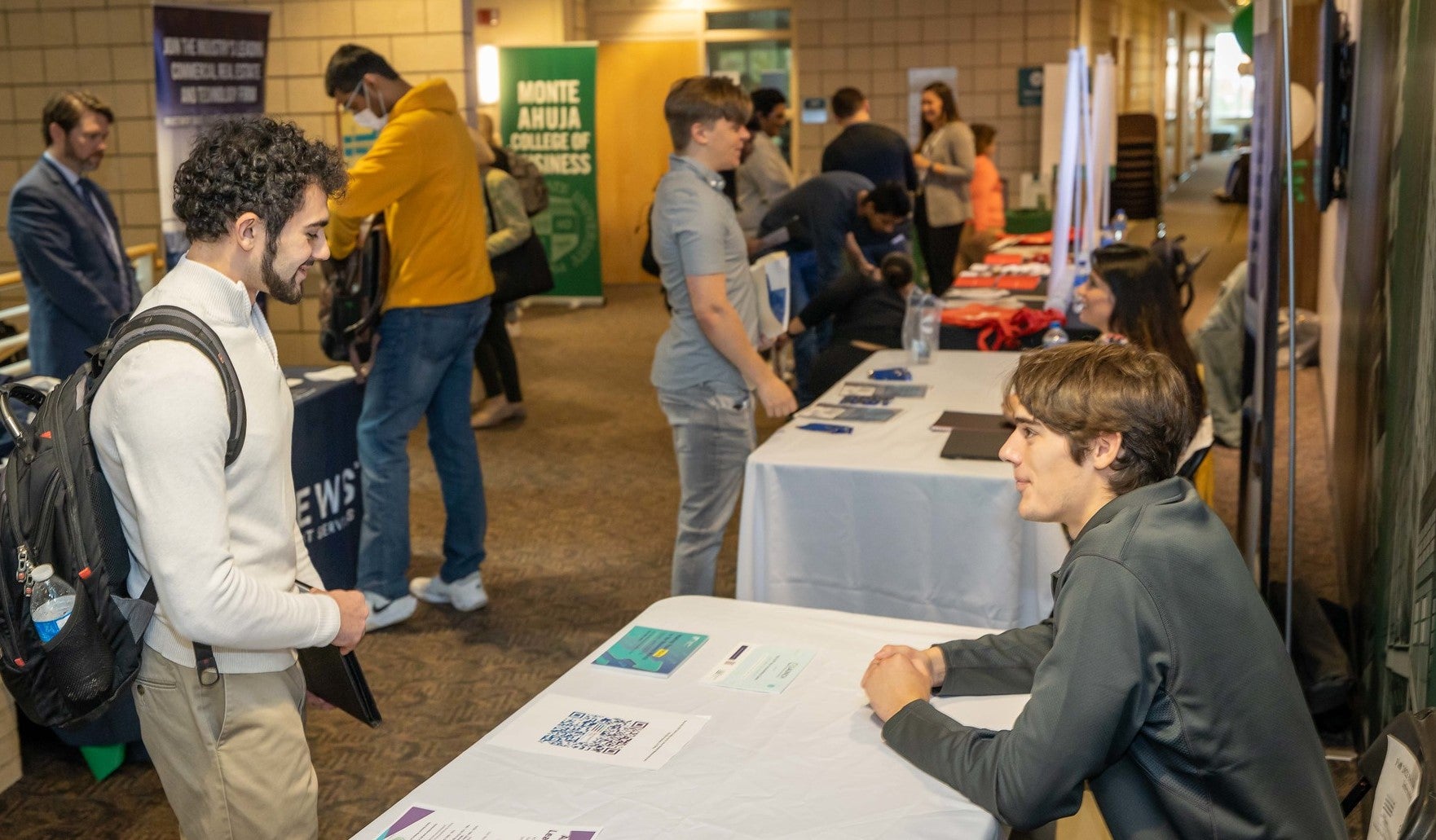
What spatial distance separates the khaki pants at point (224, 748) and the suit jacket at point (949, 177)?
21.4 ft

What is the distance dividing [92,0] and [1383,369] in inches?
237

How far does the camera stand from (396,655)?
11.6ft

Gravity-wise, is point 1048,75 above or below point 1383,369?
above

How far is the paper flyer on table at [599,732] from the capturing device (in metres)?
1.50

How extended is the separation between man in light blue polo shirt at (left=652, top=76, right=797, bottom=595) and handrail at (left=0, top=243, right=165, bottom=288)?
8.43 ft

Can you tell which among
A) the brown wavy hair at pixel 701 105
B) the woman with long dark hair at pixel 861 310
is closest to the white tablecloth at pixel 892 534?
the brown wavy hair at pixel 701 105

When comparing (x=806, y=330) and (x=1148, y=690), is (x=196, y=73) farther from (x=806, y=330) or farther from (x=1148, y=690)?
(x=1148, y=690)

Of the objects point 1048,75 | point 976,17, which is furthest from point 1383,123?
point 976,17

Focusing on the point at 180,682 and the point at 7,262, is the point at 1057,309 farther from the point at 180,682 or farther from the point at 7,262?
the point at 7,262

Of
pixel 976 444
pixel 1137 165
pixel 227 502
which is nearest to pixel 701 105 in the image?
pixel 976 444

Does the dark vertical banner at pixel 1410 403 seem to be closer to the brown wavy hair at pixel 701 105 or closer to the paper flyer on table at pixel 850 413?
the paper flyer on table at pixel 850 413

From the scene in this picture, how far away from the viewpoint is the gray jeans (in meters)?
3.11

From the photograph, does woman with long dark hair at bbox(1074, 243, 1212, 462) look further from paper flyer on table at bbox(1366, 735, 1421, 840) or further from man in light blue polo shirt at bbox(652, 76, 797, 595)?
paper flyer on table at bbox(1366, 735, 1421, 840)

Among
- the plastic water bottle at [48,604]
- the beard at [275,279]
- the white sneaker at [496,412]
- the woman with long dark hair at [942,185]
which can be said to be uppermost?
the woman with long dark hair at [942,185]
